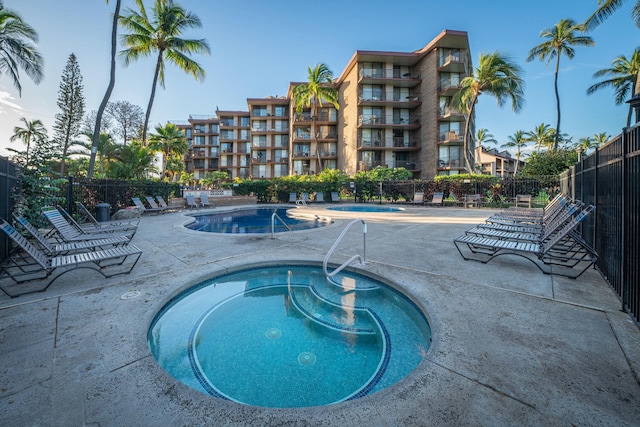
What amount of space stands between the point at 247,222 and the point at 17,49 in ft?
51.0

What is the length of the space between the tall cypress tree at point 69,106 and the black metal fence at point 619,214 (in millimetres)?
32713

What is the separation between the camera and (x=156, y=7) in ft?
57.9

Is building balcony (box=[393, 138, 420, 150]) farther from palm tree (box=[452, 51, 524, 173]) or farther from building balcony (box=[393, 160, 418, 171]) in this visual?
palm tree (box=[452, 51, 524, 173])

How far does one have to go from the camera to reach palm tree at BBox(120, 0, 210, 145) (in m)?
17.2

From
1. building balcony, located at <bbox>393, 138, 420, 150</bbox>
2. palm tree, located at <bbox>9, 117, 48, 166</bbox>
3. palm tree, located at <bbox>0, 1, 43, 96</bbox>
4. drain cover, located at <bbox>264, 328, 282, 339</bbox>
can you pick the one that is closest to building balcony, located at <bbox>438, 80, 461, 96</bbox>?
building balcony, located at <bbox>393, 138, 420, 150</bbox>

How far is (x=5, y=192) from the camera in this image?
496 cm

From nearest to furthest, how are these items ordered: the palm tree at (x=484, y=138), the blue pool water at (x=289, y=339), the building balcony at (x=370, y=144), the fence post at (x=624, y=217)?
the blue pool water at (x=289, y=339) < the fence post at (x=624, y=217) < the building balcony at (x=370, y=144) < the palm tree at (x=484, y=138)

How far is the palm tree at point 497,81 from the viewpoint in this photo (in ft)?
66.0

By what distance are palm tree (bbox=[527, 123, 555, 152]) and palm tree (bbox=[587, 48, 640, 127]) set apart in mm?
20632

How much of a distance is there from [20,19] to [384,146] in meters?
Answer: 28.2

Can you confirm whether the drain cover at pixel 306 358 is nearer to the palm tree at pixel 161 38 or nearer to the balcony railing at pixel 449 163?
the palm tree at pixel 161 38

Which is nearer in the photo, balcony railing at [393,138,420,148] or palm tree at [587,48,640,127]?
palm tree at [587,48,640,127]

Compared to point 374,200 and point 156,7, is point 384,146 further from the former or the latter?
point 156,7

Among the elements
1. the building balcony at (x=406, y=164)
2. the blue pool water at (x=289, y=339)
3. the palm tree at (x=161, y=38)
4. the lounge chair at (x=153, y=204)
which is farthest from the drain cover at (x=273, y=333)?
the building balcony at (x=406, y=164)
